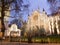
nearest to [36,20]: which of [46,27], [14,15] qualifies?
[46,27]

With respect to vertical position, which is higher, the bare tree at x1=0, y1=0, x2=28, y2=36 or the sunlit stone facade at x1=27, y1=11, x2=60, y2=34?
the bare tree at x1=0, y1=0, x2=28, y2=36

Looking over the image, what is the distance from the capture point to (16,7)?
115 inches

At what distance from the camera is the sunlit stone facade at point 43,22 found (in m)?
2.71

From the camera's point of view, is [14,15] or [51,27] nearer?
[51,27]

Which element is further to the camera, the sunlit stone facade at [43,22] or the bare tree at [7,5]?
the bare tree at [7,5]

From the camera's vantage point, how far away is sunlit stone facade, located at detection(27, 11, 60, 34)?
271cm

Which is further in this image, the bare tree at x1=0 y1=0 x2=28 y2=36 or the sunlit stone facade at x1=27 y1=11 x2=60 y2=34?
the bare tree at x1=0 y1=0 x2=28 y2=36

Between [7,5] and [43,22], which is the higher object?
[7,5]

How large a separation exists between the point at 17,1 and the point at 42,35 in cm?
73

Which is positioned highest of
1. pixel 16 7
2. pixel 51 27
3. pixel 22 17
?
pixel 16 7

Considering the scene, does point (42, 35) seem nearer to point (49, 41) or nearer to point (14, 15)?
point (49, 41)

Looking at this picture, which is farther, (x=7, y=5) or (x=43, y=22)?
(x=7, y=5)

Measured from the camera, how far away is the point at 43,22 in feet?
9.05

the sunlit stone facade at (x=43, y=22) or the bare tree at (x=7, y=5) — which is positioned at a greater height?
the bare tree at (x=7, y=5)
